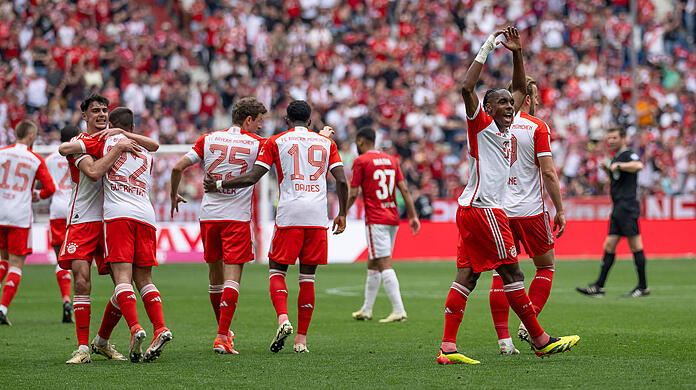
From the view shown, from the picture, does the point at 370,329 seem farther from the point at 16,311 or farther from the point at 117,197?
the point at 16,311

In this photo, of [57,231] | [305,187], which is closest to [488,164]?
[305,187]

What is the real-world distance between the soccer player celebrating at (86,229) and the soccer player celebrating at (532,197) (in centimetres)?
332

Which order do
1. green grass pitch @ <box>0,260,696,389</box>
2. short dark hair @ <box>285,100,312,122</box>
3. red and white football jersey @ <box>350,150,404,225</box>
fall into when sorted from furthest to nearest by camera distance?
1. red and white football jersey @ <box>350,150,404,225</box>
2. short dark hair @ <box>285,100,312,122</box>
3. green grass pitch @ <box>0,260,696,389</box>

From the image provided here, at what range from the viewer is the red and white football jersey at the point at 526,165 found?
9289 mm

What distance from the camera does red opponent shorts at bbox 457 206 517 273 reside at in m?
8.23

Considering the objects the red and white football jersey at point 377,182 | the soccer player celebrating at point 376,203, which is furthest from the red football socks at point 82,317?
the red and white football jersey at point 377,182

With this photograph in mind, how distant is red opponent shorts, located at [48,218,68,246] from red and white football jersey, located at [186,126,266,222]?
12.5ft

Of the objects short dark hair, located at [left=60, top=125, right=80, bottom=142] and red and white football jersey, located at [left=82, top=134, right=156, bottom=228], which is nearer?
red and white football jersey, located at [left=82, top=134, right=156, bottom=228]

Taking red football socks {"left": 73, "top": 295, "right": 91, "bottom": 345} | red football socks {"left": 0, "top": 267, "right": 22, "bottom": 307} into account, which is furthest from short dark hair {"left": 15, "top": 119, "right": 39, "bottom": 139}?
red football socks {"left": 73, "top": 295, "right": 91, "bottom": 345}

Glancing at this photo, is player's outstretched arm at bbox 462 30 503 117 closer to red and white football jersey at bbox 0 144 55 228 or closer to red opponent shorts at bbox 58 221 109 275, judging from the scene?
red opponent shorts at bbox 58 221 109 275

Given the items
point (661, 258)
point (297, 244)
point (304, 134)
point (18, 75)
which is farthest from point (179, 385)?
point (18, 75)

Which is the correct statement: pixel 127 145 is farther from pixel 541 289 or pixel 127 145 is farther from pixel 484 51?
pixel 541 289

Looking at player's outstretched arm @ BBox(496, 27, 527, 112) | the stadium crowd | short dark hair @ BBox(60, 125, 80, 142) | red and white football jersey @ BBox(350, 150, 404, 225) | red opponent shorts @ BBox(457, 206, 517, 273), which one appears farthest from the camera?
the stadium crowd

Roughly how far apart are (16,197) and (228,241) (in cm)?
423
